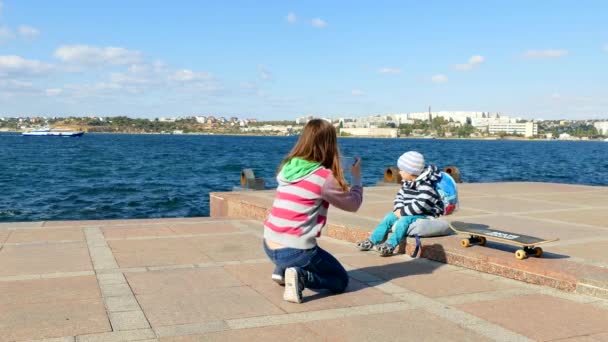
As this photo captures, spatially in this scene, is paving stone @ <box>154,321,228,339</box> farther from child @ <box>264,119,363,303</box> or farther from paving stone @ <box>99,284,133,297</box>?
paving stone @ <box>99,284,133,297</box>

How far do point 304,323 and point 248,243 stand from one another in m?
3.25

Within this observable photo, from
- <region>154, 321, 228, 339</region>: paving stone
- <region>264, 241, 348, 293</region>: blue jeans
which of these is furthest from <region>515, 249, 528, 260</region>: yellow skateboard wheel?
<region>154, 321, 228, 339</region>: paving stone

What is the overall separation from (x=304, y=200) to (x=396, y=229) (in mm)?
1976

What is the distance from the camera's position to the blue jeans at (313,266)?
15.6 feet

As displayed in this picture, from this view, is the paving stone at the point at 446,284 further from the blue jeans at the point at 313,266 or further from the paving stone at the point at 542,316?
the blue jeans at the point at 313,266

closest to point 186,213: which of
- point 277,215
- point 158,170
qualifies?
point 277,215

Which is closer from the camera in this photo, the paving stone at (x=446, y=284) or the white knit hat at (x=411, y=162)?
the paving stone at (x=446, y=284)

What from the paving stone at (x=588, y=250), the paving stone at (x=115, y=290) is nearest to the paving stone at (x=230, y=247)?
the paving stone at (x=115, y=290)

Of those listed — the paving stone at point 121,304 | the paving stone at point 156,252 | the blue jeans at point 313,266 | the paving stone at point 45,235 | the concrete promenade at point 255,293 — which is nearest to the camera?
the concrete promenade at point 255,293

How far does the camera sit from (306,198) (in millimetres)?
4668

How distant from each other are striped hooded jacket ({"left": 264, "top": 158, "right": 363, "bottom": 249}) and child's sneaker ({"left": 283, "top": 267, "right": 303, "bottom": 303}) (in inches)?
8.0

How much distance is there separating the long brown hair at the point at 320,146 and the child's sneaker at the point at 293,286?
76 cm

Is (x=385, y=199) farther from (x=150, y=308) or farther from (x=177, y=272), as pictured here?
(x=150, y=308)

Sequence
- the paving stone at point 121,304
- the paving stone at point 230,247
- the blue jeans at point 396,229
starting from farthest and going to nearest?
1. the paving stone at point 230,247
2. the blue jeans at point 396,229
3. the paving stone at point 121,304
